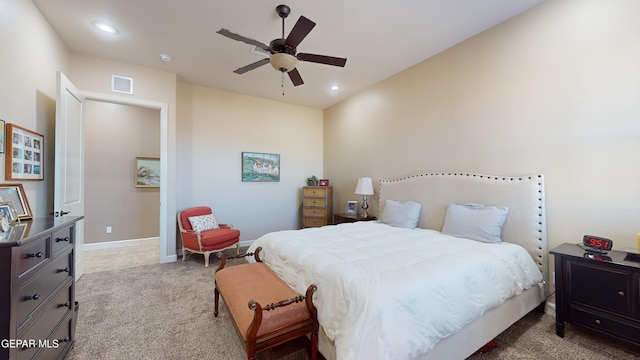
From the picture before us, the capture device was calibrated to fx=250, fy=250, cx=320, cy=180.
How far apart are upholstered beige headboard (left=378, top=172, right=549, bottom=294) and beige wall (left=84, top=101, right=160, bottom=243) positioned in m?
5.10

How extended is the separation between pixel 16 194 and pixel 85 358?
1.49 meters

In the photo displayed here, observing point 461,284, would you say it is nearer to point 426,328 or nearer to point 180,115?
point 426,328

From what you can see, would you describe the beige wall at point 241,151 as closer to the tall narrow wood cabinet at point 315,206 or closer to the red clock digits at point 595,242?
the tall narrow wood cabinet at point 315,206

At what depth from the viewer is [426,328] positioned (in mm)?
1462

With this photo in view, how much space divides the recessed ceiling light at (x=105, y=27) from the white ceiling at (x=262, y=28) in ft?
0.19

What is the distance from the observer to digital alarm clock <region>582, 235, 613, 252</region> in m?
1.96

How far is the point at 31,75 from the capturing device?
2453mm

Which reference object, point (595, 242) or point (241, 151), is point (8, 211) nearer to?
point (241, 151)

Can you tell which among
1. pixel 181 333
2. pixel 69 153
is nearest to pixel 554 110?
pixel 181 333

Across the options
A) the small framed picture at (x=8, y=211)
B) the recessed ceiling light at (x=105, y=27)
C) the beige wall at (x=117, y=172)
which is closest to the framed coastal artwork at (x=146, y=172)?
the beige wall at (x=117, y=172)

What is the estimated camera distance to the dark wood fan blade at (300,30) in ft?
6.43

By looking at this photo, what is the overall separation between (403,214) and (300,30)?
8.26ft

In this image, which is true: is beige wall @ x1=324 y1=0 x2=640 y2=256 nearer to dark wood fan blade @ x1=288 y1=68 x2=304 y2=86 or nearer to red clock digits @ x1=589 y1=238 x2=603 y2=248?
red clock digits @ x1=589 y1=238 x2=603 y2=248

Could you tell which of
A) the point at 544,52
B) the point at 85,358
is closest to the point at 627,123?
the point at 544,52
